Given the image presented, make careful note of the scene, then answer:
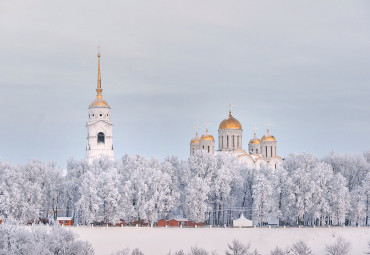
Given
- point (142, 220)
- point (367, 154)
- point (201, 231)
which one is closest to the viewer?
point (201, 231)

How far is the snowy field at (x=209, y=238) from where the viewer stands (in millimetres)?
76125

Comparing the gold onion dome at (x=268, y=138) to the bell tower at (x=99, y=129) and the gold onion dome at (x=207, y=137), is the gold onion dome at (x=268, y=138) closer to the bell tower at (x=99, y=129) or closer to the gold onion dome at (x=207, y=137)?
the gold onion dome at (x=207, y=137)

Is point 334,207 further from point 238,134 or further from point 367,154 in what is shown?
point 238,134

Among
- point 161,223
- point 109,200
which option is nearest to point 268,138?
point 161,223

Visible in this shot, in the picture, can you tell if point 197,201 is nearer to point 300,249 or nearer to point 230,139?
point 300,249

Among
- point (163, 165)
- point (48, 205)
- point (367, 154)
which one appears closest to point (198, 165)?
point (163, 165)

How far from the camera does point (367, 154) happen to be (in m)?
Result: 101

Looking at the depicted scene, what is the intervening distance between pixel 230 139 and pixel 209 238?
39680 mm

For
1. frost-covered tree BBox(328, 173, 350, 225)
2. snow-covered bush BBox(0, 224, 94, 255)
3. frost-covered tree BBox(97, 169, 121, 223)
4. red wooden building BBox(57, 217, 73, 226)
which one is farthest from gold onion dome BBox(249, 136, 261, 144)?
snow-covered bush BBox(0, 224, 94, 255)

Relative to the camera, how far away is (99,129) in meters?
118

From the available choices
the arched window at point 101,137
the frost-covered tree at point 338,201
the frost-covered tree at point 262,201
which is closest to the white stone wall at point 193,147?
the arched window at point 101,137

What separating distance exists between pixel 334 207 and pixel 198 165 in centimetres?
1539

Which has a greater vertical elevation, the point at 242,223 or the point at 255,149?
the point at 255,149

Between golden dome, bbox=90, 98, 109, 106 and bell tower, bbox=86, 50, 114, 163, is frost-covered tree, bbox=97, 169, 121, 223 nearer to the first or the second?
bell tower, bbox=86, 50, 114, 163
